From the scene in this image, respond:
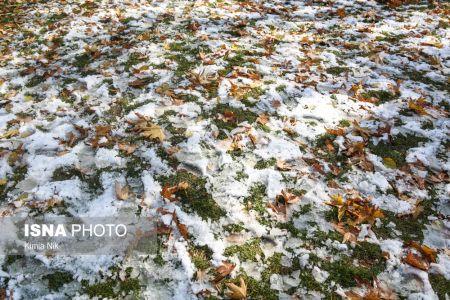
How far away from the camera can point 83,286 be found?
2.66m

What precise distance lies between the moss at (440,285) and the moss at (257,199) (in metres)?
1.48

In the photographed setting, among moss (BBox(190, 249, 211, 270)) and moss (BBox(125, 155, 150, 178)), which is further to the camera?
moss (BBox(125, 155, 150, 178))

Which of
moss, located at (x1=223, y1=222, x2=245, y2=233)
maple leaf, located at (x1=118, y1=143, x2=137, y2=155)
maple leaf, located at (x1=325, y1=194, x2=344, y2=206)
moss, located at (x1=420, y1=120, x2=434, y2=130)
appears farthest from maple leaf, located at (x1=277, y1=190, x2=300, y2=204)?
moss, located at (x1=420, y1=120, x2=434, y2=130)

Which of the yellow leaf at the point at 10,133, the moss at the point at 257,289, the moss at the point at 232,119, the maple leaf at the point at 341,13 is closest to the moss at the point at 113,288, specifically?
the moss at the point at 257,289

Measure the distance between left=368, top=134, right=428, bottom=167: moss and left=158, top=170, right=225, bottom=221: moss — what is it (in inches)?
78.1

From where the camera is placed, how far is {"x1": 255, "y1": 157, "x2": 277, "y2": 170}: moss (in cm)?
368

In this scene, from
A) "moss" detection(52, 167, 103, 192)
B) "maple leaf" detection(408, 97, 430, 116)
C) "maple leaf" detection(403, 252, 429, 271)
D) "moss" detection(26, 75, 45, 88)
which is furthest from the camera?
"moss" detection(26, 75, 45, 88)

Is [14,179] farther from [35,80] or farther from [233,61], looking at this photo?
[233,61]

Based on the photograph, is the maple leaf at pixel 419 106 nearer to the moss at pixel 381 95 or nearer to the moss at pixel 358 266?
the moss at pixel 381 95

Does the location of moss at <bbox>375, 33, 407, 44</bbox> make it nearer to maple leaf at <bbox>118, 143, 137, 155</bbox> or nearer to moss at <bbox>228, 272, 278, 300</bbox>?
maple leaf at <bbox>118, 143, 137, 155</bbox>

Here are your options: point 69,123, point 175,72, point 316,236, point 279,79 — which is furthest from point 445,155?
point 69,123

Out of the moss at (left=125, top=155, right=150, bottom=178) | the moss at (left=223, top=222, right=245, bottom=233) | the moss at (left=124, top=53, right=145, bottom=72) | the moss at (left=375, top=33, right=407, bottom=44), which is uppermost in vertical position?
the moss at (left=375, top=33, right=407, bottom=44)

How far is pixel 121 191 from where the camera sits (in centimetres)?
333

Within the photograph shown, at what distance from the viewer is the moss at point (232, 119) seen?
4141 mm
